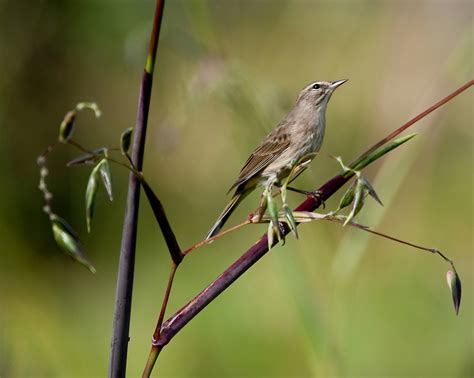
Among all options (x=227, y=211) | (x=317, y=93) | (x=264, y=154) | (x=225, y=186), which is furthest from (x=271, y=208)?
(x=225, y=186)

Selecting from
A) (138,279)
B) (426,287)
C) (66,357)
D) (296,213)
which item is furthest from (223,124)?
(296,213)

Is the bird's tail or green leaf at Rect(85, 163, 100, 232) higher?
green leaf at Rect(85, 163, 100, 232)

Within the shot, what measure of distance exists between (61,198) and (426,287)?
2465 millimetres

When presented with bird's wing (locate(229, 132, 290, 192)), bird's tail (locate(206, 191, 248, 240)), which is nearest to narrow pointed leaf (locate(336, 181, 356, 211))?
bird's tail (locate(206, 191, 248, 240))

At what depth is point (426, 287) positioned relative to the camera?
4.37m

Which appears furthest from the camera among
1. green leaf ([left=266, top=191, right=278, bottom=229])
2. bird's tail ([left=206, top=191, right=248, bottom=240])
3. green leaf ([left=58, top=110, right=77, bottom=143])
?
bird's tail ([left=206, top=191, right=248, bottom=240])

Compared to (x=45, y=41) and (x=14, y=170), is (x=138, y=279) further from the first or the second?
(x=45, y=41)

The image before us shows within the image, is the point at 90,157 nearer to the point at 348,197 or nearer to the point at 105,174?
the point at 105,174

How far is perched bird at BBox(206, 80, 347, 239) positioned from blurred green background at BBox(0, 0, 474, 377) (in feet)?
0.29

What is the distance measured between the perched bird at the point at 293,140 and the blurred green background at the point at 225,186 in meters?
0.09

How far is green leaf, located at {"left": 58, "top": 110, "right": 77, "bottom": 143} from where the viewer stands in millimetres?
838

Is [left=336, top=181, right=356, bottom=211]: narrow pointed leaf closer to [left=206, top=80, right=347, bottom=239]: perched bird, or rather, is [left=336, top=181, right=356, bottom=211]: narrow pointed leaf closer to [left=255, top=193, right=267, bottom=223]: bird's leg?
[left=255, top=193, right=267, bottom=223]: bird's leg

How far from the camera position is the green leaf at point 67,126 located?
0.84 meters

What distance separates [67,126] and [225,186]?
471cm
